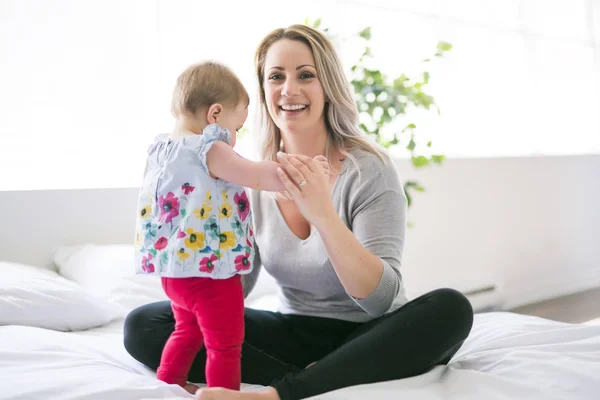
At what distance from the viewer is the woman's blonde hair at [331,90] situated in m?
1.77

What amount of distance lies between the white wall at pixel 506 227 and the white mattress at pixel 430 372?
1.16 meters

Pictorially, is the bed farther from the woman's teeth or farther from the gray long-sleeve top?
the woman's teeth

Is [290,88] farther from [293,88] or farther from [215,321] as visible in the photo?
[215,321]

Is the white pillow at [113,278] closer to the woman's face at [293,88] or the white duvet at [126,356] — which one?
the white duvet at [126,356]

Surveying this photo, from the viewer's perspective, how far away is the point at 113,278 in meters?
2.23

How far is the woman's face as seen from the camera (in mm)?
1741

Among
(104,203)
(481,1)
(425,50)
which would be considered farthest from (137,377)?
(481,1)

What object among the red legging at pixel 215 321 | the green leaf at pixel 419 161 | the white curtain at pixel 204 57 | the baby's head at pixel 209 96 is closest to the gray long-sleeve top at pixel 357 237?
the red legging at pixel 215 321

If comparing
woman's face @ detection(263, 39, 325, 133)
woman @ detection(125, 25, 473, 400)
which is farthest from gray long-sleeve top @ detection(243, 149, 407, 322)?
woman's face @ detection(263, 39, 325, 133)

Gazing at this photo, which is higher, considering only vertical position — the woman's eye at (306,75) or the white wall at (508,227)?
A: the woman's eye at (306,75)

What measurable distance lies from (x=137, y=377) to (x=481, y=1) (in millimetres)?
3852

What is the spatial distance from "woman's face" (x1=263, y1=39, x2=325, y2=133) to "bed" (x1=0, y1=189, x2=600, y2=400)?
75 centimetres

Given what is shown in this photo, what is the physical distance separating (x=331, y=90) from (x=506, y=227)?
2634mm

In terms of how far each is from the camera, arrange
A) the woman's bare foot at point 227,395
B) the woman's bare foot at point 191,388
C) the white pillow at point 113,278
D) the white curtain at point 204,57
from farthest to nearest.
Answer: the white curtain at point 204,57 < the white pillow at point 113,278 < the woman's bare foot at point 191,388 < the woman's bare foot at point 227,395
